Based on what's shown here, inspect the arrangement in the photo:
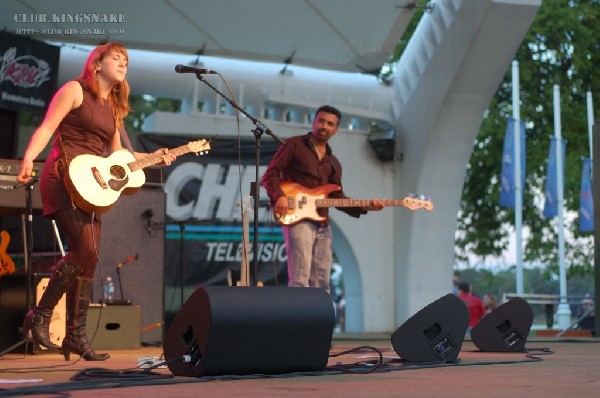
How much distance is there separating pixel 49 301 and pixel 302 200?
2.47 metres

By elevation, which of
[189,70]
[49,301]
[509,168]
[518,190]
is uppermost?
[509,168]

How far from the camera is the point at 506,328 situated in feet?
21.2

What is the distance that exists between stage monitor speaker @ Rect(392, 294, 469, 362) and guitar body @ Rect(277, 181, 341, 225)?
239cm

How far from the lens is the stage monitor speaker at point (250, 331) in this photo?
4.17 metres

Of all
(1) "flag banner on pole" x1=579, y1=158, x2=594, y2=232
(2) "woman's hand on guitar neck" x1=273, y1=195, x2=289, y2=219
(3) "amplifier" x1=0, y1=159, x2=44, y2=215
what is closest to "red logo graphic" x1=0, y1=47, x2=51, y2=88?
(3) "amplifier" x1=0, y1=159, x2=44, y2=215

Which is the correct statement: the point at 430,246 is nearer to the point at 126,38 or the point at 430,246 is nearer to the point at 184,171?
the point at 184,171

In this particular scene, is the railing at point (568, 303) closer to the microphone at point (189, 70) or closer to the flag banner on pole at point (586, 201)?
the flag banner on pole at point (586, 201)

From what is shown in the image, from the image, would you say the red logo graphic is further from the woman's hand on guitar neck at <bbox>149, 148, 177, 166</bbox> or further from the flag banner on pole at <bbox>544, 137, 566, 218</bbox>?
the flag banner on pole at <bbox>544, 137, 566, 218</bbox>

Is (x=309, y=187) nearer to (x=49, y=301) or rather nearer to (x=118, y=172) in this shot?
(x=118, y=172)

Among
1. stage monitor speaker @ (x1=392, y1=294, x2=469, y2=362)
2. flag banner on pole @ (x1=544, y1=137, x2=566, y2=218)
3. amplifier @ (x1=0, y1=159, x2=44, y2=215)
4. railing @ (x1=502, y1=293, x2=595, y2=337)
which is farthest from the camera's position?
flag banner on pole @ (x1=544, y1=137, x2=566, y2=218)

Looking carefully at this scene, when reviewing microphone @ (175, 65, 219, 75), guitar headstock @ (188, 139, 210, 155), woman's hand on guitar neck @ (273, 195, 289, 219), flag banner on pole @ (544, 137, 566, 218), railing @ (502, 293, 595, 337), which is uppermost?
flag banner on pole @ (544, 137, 566, 218)

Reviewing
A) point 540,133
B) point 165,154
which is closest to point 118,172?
point 165,154

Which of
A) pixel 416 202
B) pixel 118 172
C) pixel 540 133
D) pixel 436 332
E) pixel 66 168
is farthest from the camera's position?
pixel 540 133

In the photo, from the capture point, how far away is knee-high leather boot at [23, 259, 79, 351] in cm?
555
